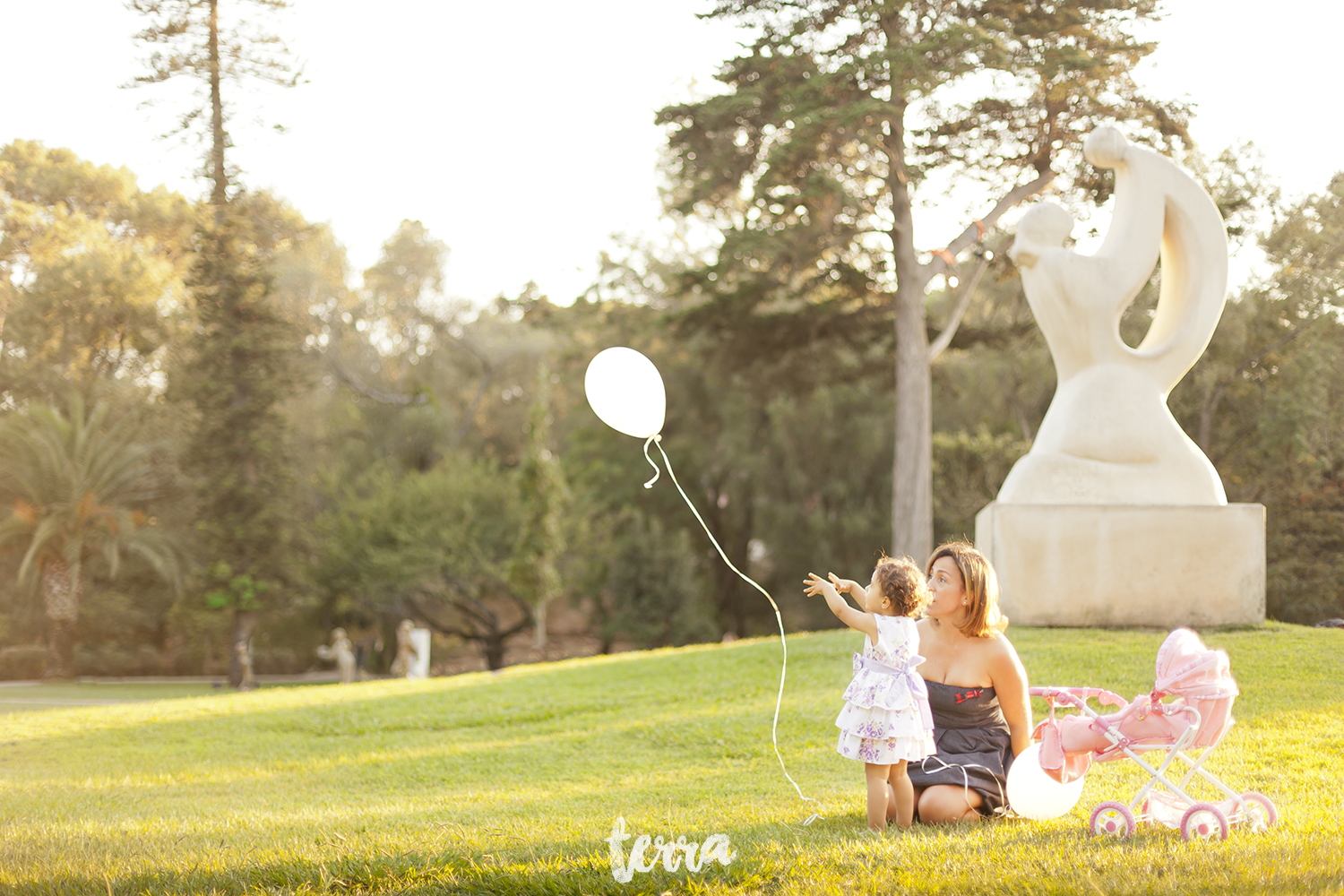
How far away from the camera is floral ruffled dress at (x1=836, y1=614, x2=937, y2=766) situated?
441 centimetres

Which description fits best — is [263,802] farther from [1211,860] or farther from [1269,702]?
[1269,702]

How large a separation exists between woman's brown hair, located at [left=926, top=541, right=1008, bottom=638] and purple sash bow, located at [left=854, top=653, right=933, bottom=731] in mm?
378

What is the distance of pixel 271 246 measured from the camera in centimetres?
3052

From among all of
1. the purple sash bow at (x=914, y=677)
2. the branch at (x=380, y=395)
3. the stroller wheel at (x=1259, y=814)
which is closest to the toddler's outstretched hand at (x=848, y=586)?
the purple sash bow at (x=914, y=677)

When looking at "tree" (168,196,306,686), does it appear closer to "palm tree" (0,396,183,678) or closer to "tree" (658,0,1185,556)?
"palm tree" (0,396,183,678)

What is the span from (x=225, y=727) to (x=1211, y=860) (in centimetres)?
948

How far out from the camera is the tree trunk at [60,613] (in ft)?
82.9

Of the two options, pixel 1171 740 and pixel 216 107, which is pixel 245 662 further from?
pixel 1171 740

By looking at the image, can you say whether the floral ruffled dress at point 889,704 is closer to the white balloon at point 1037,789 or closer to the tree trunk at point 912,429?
the white balloon at point 1037,789

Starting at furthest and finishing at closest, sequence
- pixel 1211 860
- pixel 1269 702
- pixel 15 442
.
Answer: pixel 15 442 → pixel 1269 702 → pixel 1211 860

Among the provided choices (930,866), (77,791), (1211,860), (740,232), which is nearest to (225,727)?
(77,791)

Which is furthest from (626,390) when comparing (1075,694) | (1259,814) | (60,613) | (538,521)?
(60,613)

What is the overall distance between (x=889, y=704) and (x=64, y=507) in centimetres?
2649

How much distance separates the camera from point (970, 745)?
15.9 feet
